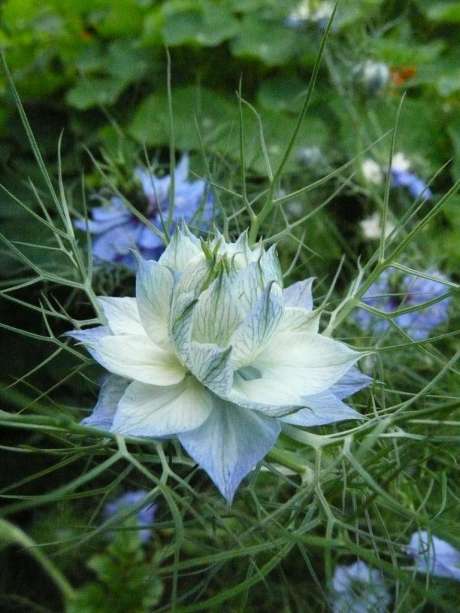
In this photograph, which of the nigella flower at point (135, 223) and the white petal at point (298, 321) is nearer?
the white petal at point (298, 321)

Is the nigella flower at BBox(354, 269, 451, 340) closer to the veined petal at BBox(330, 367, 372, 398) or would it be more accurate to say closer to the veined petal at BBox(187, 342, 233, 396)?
the veined petal at BBox(330, 367, 372, 398)

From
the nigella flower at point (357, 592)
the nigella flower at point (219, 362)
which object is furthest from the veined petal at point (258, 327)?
the nigella flower at point (357, 592)

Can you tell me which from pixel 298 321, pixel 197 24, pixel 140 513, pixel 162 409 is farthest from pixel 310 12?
pixel 162 409

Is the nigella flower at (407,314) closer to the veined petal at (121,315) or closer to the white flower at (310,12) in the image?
the veined petal at (121,315)

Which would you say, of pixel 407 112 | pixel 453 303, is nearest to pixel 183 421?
pixel 453 303

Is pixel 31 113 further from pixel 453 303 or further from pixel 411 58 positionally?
pixel 453 303

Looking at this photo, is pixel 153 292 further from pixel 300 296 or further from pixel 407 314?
pixel 407 314
